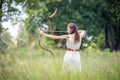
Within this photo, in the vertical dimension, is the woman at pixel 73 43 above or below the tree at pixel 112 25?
above

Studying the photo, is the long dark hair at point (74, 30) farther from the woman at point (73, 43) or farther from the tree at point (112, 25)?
the tree at point (112, 25)

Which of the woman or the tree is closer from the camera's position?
the woman

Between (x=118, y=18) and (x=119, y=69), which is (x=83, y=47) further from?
(x=119, y=69)

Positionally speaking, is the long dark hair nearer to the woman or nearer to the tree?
the woman

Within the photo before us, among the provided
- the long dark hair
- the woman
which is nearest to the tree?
the woman

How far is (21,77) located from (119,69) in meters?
1.86

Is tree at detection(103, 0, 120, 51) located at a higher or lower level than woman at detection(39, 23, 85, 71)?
lower

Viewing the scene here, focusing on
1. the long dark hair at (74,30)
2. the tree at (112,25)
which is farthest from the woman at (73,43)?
the tree at (112,25)

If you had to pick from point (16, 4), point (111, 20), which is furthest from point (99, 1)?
point (16, 4)

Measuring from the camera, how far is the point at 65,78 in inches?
192

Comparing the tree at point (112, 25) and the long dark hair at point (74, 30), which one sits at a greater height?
the long dark hair at point (74, 30)

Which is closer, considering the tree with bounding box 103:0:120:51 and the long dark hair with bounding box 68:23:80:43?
the long dark hair with bounding box 68:23:80:43

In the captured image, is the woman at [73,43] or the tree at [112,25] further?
the tree at [112,25]

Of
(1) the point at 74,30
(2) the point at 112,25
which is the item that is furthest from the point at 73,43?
(2) the point at 112,25
